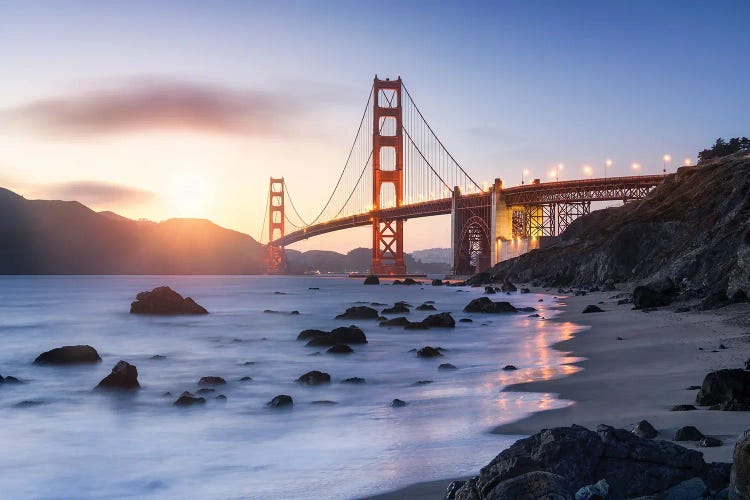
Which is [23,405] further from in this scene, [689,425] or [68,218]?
[68,218]

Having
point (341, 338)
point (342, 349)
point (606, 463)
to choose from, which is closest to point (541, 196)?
point (341, 338)

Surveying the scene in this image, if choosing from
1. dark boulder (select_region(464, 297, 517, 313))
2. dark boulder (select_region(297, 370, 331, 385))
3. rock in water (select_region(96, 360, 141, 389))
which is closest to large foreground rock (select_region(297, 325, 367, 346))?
dark boulder (select_region(297, 370, 331, 385))

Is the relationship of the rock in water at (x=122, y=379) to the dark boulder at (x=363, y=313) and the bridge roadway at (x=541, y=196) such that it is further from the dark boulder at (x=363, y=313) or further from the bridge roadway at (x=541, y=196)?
the bridge roadway at (x=541, y=196)

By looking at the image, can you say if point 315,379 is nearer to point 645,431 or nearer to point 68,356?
point 68,356

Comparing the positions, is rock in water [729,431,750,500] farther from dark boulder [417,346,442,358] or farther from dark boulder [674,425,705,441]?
dark boulder [417,346,442,358]

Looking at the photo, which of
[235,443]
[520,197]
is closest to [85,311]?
[235,443]

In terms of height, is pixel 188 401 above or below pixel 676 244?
below

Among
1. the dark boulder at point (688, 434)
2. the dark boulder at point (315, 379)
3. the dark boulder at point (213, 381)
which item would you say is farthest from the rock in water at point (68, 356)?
the dark boulder at point (688, 434)
